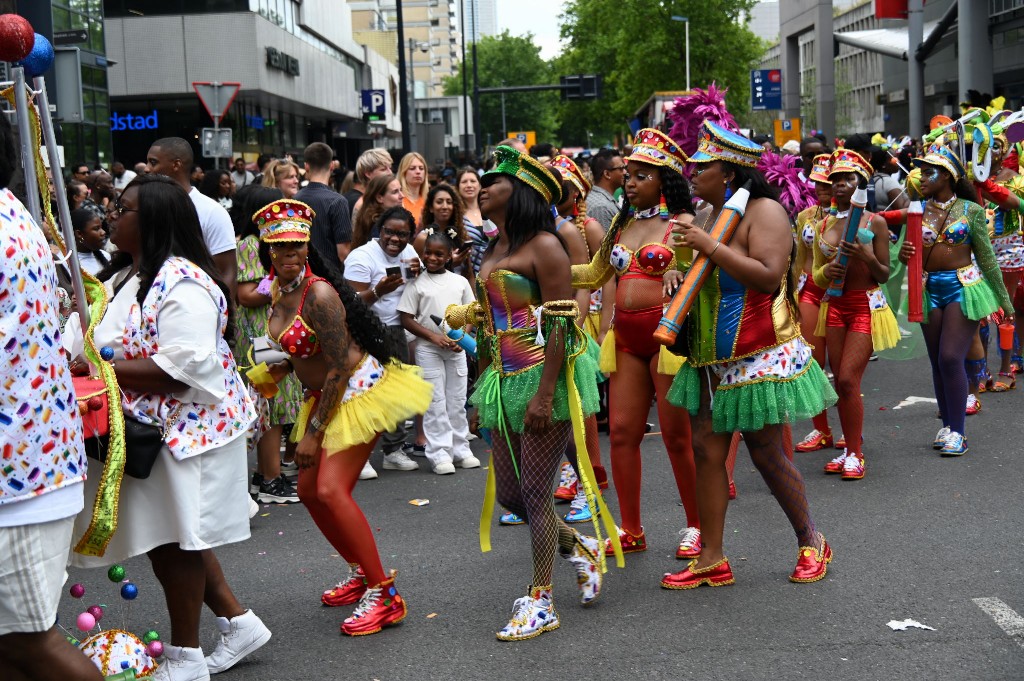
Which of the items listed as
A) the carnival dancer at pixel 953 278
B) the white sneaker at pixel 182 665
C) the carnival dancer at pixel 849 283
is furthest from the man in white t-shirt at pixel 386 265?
the white sneaker at pixel 182 665

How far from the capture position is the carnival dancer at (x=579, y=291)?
6930 millimetres

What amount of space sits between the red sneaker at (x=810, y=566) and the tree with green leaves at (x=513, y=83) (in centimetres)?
11387

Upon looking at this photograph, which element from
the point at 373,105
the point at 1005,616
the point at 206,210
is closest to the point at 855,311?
the point at 1005,616

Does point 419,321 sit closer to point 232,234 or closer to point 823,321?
point 232,234

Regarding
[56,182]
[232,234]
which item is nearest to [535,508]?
[56,182]

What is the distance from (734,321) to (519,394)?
1.07 metres

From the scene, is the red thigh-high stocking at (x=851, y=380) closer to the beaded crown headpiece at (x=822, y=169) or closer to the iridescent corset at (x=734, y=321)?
the beaded crown headpiece at (x=822, y=169)

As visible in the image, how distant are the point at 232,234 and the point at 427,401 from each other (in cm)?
291

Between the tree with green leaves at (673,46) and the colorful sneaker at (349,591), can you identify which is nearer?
the colorful sneaker at (349,591)

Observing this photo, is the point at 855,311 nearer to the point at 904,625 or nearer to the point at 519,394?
the point at 904,625

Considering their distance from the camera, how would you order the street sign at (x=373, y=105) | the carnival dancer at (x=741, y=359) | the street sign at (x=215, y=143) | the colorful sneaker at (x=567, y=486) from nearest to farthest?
the carnival dancer at (x=741, y=359) → the colorful sneaker at (x=567, y=486) → the street sign at (x=215, y=143) → the street sign at (x=373, y=105)

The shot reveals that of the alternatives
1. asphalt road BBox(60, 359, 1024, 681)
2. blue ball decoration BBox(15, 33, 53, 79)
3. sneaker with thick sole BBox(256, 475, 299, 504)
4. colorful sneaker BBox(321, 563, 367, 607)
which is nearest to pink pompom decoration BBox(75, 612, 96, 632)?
asphalt road BBox(60, 359, 1024, 681)

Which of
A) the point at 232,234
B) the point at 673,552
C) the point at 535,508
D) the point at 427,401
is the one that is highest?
the point at 232,234

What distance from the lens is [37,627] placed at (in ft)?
10.7
